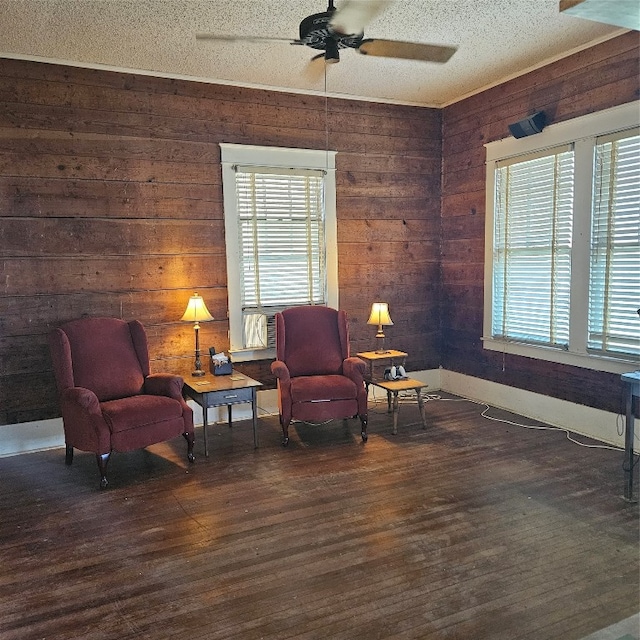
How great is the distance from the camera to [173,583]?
238cm

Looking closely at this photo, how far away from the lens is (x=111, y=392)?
12.8ft

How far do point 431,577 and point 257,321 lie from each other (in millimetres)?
2906

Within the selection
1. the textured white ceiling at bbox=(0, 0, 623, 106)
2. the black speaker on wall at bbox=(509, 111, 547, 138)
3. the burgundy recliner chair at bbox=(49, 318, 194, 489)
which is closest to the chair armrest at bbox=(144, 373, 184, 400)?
the burgundy recliner chair at bbox=(49, 318, 194, 489)

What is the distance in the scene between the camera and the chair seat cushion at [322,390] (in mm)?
4078

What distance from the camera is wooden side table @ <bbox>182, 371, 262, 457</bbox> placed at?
13.1ft

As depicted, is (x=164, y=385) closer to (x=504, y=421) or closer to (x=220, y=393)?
(x=220, y=393)

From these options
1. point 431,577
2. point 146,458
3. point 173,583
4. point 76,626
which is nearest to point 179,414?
point 146,458

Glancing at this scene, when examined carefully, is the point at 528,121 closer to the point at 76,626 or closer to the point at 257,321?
the point at 257,321

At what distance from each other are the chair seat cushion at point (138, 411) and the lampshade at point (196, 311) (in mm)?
733

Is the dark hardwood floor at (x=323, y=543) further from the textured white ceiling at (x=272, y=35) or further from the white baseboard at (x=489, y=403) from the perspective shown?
the textured white ceiling at (x=272, y=35)

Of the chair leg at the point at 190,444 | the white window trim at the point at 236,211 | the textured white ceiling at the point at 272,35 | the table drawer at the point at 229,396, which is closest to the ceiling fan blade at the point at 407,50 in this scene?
the textured white ceiling at the point at 272,35

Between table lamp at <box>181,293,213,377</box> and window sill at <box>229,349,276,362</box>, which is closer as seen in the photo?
table lamp at <box>181,293,213,377</box>

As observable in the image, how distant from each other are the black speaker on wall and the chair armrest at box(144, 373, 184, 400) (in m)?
3.33

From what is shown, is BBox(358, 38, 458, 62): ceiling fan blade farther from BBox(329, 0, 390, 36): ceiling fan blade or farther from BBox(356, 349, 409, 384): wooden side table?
BBox(356, 349, 409, 384): wooden side table
